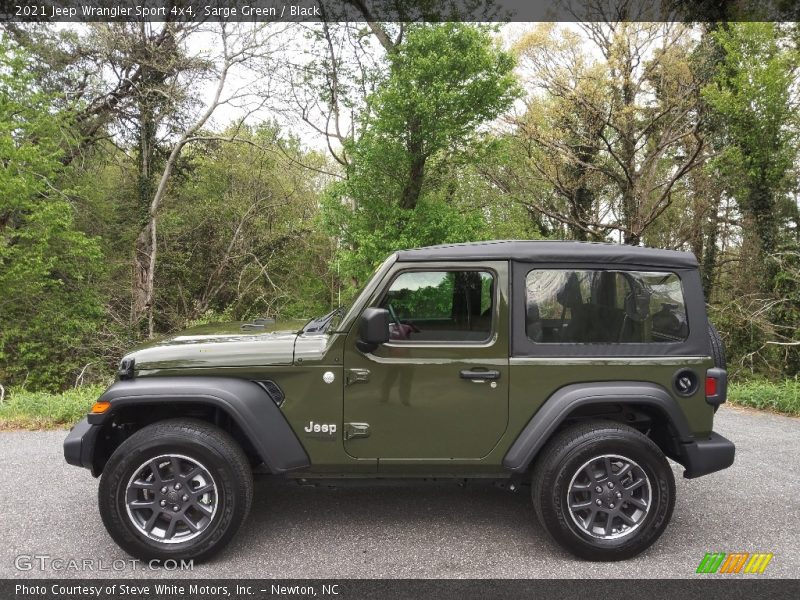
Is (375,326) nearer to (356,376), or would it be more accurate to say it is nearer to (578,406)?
(356,376)

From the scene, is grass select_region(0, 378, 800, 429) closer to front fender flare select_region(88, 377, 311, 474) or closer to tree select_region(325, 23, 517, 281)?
front fender flare select_region(88, 377, 311, 474)

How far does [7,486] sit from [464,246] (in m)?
3.76

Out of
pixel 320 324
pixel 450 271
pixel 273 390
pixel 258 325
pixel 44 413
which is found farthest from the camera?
pixel 44 413

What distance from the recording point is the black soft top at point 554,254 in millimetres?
3092

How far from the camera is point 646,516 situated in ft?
9.72

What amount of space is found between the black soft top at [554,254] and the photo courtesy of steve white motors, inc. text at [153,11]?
1620cm

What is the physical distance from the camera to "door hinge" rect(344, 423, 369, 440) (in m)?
2.99

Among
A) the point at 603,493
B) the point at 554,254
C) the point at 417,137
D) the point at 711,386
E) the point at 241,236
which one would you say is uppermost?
the point at 417,137

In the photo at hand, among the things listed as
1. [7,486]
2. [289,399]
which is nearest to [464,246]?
[289,399]

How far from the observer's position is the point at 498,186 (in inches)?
845

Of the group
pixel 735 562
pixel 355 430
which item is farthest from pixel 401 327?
pixel 735 562

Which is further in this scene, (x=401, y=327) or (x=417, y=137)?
(x=417, y=137)

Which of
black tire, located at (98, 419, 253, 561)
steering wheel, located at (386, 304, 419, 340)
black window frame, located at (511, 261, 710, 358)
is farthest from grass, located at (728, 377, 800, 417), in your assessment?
black tire, located at (98, 419, 253, 561)

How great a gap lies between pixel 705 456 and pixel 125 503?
331 centimetres
